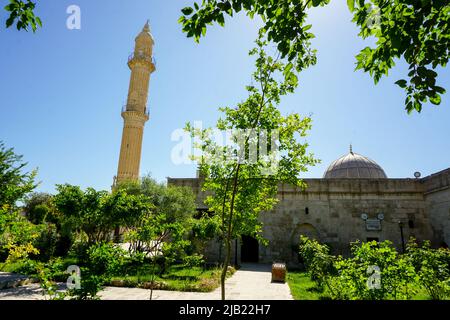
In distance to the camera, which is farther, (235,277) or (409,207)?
(409,207)

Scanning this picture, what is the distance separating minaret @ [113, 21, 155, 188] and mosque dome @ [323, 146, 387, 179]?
19962 millimetres

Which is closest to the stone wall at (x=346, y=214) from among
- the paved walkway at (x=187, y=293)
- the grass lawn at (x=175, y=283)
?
the grass lawn at (x=175, y=283)

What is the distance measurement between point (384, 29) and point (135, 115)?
1129 inches

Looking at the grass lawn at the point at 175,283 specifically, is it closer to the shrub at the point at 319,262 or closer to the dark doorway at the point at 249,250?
the shrub at the point at 319,262

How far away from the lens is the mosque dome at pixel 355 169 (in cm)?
2473

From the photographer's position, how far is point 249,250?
2145 centimetres

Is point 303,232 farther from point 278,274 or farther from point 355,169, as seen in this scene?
point 355,169

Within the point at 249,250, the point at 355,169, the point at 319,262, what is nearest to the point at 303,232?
the point at 249,250

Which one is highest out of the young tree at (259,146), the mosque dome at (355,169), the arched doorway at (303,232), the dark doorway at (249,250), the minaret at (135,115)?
the minaret at (135,115)

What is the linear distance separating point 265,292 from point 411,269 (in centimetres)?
Result: 635

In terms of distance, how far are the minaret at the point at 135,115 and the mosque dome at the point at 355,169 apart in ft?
65.5
